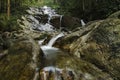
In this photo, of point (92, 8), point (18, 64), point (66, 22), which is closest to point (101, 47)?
point (18, 64)

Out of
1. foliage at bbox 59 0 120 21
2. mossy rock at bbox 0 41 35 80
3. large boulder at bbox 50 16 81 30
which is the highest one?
foliage at bbox 59 0 120 21

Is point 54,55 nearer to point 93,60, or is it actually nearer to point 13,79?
Result: point 93,60

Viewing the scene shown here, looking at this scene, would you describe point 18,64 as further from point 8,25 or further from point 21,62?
point 8,25

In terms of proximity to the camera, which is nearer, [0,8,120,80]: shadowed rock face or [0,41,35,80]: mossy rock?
[0,41,35,80]: mossy rock

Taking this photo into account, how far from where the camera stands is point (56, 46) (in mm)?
12930

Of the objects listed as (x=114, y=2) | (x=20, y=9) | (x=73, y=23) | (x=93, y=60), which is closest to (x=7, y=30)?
(x=73, y=23)

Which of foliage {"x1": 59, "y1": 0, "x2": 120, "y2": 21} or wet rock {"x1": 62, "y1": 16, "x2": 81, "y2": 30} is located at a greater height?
foliage {"x1": 59, "y1": 0, "x2": 120, "y2": 21}

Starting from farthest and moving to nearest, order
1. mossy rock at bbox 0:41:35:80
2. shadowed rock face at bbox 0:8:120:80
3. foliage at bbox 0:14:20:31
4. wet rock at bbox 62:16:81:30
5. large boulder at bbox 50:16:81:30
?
1. large boulder at bbox 50:16:81:30
2. wet rock at bbox 62:16:81:30
3. foliage at bbox 0:14:20:31
4. shadowed rock face at bbox 0:8:120:80
5. mossy rock at bbox 0:41:35:80

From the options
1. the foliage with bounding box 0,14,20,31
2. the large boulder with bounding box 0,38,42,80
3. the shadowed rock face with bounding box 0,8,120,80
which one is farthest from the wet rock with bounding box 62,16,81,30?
the large boulder with bounding box 0,38,42,80

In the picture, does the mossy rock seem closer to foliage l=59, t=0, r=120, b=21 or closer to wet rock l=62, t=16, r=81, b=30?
foliage l=59, t=0, r=120, b=21

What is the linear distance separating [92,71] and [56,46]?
3984 millimetres

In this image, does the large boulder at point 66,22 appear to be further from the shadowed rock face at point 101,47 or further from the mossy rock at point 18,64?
the mossy rock at point 18,64

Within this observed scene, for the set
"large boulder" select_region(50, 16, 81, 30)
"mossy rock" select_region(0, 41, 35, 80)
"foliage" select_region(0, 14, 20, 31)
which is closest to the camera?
"mossy rock" select_region(0, 41, 35, 80)

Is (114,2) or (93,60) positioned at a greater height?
(114,2)
